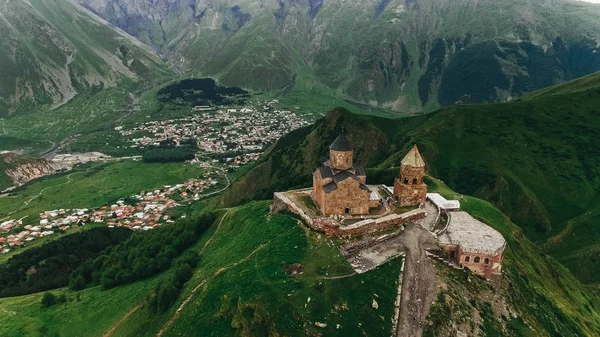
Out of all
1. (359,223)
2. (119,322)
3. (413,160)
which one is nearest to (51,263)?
(119,322)

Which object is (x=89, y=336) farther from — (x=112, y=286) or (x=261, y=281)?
(x=261, y=281)

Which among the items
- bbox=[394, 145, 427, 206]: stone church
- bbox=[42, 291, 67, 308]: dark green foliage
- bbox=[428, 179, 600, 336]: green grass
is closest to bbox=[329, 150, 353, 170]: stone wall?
bbox=[394, 145, 427, 206]: stone church

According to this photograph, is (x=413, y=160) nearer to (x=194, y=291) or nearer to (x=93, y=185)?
(x=194, y=291)

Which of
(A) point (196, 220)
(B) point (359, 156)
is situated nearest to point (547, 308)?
(A) point (196, 220)

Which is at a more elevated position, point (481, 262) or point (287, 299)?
point (287, 299)

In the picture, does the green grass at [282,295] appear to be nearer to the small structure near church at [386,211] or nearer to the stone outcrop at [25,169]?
the small structure near church at [386,211]

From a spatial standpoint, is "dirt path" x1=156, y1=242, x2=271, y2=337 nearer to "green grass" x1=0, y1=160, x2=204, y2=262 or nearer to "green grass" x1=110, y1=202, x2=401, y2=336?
"green grass" x1=110, y1=202, x2=401, y2=336
